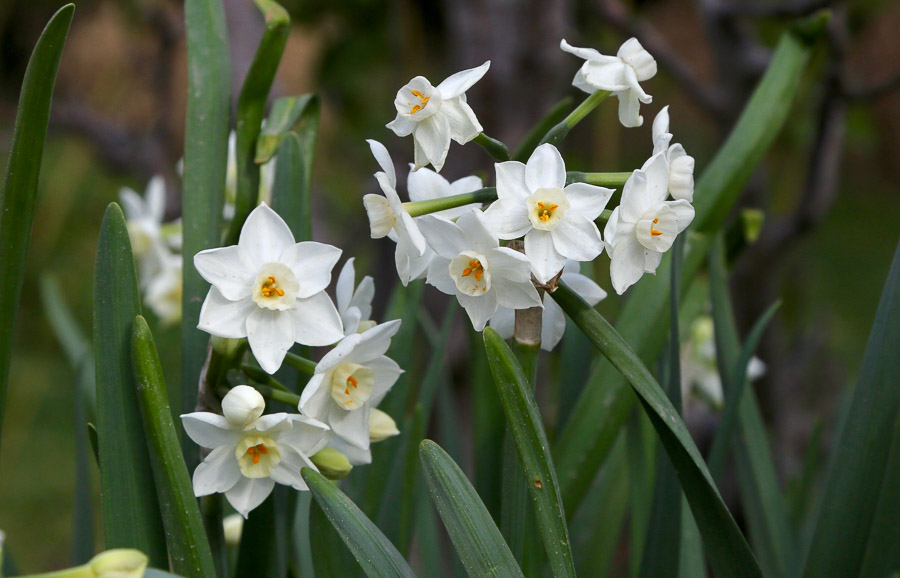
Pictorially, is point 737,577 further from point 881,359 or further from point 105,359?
point 105,359

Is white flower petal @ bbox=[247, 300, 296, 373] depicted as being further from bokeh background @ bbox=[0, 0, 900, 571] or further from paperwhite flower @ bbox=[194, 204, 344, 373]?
bokeh background @ bbox=[0, 0, 900, 571]

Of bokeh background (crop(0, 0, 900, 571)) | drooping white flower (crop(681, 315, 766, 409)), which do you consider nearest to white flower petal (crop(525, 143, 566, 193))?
bokeh background (crop(0, 0, 900, 571))

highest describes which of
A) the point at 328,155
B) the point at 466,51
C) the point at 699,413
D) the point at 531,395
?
the point at 328,155

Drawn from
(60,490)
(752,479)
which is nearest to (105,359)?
(752,479)

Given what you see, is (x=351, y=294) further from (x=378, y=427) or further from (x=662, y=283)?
(x=662, y=283)

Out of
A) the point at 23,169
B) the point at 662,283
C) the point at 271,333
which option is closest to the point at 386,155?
the point at 271,333
